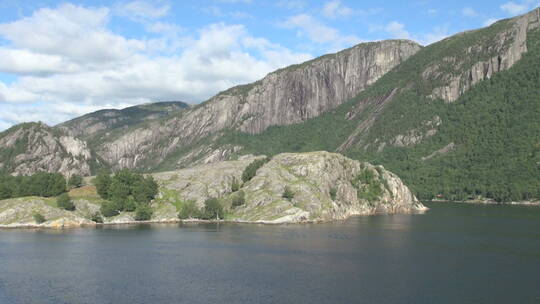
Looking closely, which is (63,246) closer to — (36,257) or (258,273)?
(36,257)

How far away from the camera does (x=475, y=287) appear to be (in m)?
107

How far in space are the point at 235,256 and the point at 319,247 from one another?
2574 centimetres

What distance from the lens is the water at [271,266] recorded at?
331ft

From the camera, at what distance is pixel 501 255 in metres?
141

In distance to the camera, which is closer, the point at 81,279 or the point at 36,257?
the point at 81,279

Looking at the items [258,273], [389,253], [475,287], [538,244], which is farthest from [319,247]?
[538,244]

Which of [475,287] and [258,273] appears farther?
[258,273]

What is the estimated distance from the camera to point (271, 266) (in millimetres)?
125500

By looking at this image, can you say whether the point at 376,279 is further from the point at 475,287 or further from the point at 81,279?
the point at 81,279

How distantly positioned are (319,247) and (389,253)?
1912cm

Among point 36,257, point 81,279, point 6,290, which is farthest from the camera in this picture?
point 36,257

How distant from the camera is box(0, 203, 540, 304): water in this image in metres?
101

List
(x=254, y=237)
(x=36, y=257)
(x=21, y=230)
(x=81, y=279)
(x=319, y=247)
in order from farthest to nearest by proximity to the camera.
Answer: (x=21, y=230), (x=254, y=237), (x=319, y=247), (x=36, y=257), (x=81, y=279)

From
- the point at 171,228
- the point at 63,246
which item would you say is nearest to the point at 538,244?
the point at 171,228
